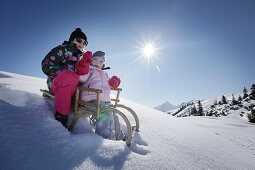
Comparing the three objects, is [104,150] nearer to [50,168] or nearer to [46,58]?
[50,168]

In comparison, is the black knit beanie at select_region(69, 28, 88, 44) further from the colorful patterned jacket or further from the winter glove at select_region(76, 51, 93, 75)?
the winter glove at select_region(76, 51, 93, 75)

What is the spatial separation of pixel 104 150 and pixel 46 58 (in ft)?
5.36

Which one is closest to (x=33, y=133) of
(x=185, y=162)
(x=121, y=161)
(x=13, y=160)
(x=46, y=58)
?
(x=13, y=160)

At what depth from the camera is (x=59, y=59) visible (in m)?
1.93

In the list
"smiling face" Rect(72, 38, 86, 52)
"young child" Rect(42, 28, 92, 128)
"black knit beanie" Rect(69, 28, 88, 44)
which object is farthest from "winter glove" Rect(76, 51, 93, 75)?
"black knit beanie" Rect(69, 28, 88, 44)

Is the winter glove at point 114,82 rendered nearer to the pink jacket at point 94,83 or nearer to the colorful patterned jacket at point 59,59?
the pink jacket at point 94,83

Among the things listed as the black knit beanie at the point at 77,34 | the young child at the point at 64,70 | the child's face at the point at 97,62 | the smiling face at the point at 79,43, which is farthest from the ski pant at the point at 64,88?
the black knit beanie at the point at 77,34

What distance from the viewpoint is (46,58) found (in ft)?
6.02

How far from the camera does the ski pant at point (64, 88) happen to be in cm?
143

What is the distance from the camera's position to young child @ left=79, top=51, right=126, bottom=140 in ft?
5.05

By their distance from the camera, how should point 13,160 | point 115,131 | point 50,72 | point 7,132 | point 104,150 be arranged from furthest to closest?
point 50,72, point 115,131, point 104,150, point 7,132, point 13,160

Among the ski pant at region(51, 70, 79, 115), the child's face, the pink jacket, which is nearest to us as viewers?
the ski pant at region(51, 70, 79, 115)

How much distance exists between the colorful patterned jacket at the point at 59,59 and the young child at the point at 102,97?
284 millimetres

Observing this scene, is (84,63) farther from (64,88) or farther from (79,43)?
(79,43)
